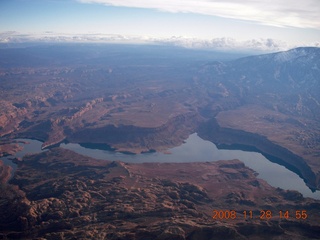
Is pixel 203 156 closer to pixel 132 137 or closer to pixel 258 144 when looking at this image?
pixel 258 144

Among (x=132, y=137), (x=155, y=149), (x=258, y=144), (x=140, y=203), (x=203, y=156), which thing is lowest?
(x=203, y=156)

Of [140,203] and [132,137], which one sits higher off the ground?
[140,203]

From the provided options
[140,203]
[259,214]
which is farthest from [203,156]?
[140,203]

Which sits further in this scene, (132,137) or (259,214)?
(132,137)

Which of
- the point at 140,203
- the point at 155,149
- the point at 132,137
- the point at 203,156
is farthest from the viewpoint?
the point at 132,137

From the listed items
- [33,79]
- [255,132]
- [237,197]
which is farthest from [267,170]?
[33,79]

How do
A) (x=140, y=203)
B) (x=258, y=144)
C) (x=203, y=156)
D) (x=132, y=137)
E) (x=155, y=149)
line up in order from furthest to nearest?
(x=258, y=144) < (x=132, y=137) < (x=155, y=149) < (x=203, y=156) < (x=140, y=203)

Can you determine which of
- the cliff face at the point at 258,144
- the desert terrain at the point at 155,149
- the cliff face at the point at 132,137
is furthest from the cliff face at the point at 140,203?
the cliff face at the point at 132,137

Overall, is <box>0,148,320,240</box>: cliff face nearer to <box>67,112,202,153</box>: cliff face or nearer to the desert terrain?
the desert terrain

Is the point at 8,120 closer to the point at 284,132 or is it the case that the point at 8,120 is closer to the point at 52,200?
the point at 52,200
